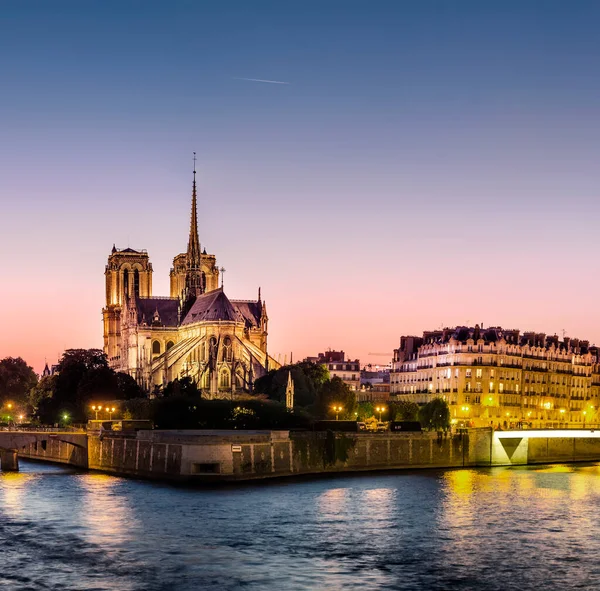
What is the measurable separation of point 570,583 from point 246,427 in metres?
59.2

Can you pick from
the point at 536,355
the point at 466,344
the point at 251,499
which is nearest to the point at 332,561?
the point at 251,499

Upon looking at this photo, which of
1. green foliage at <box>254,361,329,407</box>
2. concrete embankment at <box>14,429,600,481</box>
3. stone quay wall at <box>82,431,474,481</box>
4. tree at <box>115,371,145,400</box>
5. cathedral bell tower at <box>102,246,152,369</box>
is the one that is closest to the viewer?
stone quay wall at <box>82,431,474,481</box>

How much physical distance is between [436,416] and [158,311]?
61.8 meters

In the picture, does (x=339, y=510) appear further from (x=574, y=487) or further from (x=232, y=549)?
(x=574, y=487)

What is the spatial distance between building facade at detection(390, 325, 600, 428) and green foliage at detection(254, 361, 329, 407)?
13656mm

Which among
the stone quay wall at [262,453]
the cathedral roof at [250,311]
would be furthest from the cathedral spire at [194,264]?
the stone quay wall at [262,453]

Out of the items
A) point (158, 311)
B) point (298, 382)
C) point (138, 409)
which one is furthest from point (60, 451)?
point (158, 311)

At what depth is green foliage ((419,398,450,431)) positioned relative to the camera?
115m

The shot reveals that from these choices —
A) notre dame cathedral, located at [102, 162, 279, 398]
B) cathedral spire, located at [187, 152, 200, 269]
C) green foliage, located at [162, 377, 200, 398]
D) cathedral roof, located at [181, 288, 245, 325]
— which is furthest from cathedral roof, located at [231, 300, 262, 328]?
green foliage, located at [162, 377, 200, 398]

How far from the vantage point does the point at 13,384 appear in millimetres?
166125

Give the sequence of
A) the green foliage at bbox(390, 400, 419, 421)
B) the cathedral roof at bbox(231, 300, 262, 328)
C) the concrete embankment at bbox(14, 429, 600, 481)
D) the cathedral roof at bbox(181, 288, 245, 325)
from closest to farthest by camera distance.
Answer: the concrete embankment at bbox(14, 429, 600, 481) → the green foliage at bbox(390, 400, 419, 421) → the cathedral roof at bbox(181, 288, 245, 325) → the cathedral roof at bbox(231, 300, 262, 328)

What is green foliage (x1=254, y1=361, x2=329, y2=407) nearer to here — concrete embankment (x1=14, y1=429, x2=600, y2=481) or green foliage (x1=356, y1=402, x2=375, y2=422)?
green foliage (x1=356, y1=402, x2=375, y2=422)

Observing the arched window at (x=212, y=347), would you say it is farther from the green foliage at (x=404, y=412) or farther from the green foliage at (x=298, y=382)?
the green foliage at (x=404, y=412)

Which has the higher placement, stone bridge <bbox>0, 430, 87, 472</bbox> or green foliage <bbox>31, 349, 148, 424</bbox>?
green foliage <bbox>31, 349, 148, 424</bbox>
